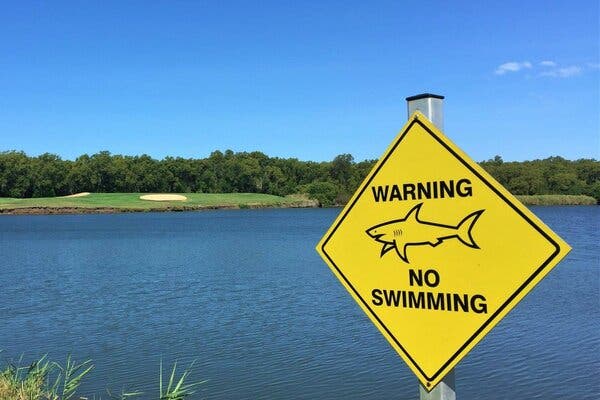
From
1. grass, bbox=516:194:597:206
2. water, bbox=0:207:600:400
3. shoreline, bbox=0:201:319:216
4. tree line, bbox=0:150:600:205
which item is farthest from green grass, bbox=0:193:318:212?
water, bbox=0:207:600:400

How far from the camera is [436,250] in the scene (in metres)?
2.56

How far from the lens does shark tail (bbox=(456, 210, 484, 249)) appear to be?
2459mm

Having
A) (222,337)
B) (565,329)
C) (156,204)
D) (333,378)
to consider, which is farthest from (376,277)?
(156,204)

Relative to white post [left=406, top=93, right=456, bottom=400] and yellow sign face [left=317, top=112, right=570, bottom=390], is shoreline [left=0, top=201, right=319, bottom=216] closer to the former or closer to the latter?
yellow sign face [left=317, top=112, right=570, bottom=390]

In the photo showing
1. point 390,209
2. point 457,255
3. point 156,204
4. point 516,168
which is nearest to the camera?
point 457,255

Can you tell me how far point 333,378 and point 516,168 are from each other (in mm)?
127142

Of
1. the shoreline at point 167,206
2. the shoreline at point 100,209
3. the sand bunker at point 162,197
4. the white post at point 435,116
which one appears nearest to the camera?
the white post at point 435,116

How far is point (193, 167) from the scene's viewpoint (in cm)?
14575

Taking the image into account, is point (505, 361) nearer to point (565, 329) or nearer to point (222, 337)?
point (565, 329)

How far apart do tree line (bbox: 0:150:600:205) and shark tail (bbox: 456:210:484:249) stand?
12256cm

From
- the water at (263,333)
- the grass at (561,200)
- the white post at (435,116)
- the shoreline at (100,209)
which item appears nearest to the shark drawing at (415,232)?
the white post at (435,116)

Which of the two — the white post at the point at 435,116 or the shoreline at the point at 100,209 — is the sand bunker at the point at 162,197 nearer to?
the shoreline at the point at 100,209

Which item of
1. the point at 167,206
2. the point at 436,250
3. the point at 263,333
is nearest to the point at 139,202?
the point at 167,206

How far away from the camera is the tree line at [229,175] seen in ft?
420
